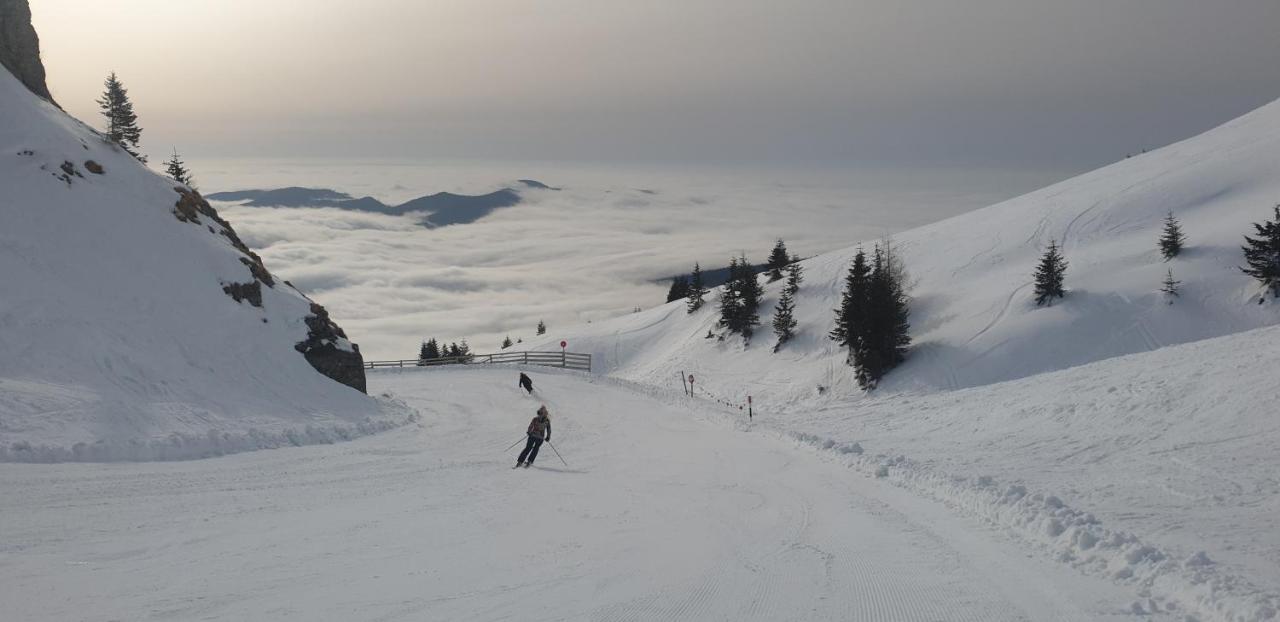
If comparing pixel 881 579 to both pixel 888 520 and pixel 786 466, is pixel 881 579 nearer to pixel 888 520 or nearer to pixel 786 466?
pixel 888 520

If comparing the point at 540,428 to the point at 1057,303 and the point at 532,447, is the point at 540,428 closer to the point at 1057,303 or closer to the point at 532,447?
the point at 532,447

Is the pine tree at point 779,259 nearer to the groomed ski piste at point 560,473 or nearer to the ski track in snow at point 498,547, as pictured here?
the groomed ski piste at point 560,473

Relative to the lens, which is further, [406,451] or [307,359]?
[307,359]

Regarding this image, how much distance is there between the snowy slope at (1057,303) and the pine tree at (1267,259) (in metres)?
0.77

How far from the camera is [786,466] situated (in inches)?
667

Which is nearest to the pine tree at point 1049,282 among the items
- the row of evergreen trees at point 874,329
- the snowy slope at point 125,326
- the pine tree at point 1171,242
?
the pine tree at point 1171,242

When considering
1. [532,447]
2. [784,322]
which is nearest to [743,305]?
[784,322]

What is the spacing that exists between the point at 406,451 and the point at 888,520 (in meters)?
12.3

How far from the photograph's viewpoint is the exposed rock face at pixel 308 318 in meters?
24.9

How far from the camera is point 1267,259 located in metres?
34.1

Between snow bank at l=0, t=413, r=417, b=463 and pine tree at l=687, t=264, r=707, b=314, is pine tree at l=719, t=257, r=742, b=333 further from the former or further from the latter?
snow bank at l=0, t=413, r=417, b=463

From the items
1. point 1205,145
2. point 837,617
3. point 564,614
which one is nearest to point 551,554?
point 564,614

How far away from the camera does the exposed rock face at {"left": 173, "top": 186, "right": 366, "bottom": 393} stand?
24938mm

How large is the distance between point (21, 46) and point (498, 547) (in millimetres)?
31078
